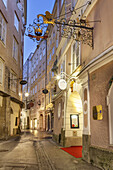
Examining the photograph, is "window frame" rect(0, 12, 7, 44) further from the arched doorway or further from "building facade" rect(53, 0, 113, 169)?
"building facade" rect(53, 0, 113, 169)


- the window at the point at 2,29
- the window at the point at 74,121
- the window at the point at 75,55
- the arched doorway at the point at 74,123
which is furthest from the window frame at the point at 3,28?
the window at the point at 74,121

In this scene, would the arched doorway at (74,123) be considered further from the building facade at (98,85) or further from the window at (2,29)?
the window at (2,29)

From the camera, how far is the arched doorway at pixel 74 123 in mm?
14445

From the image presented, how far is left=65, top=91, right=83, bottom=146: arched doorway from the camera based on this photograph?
47.4ft

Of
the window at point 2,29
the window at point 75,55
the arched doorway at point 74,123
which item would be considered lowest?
the arched doorway at point 74,123

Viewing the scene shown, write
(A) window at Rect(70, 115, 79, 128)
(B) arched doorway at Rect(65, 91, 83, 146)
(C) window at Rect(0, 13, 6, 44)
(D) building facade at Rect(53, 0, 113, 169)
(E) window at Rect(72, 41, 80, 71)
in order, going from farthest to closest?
(C) window at Rect(0, 13, 6, 44) < (A) window at Rect(70, 115, 79, 128) < (B) arched doorway at Rect(65, 91, 83, 146) < (E) window at Rect(72, 41, 80, 71) < (D) building facade at Rect(53, 0, 113, 169)

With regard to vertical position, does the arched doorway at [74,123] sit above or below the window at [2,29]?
below

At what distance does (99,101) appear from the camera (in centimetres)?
845

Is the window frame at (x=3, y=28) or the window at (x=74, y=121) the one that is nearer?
the window at (x=74, y=121)

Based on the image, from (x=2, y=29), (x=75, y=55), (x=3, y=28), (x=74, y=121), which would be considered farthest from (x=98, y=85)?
(x=3, y=28)

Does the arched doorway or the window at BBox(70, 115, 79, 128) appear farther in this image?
the window at BBox(70, 115, 79, 128)

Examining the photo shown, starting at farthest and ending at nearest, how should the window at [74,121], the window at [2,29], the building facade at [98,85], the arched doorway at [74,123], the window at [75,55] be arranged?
1. the window at [2,29]
2. the window at [74,121]
3. the arched doorway at [74,123]
4. the window at [75,55]
5. the building facade at [98,85]

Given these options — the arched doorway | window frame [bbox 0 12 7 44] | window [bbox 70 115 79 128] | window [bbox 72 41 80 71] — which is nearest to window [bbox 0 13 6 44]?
window frame [bbox 0 12 7 44]

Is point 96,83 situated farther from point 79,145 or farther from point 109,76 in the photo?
point 79,145
